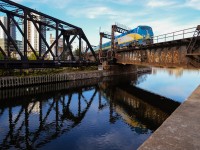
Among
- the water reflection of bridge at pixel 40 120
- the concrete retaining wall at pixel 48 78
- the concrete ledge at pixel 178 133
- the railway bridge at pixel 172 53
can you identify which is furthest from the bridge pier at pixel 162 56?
the concrete ledge at pixel 178 133

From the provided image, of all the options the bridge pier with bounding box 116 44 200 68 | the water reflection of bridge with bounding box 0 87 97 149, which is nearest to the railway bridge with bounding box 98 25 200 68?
the bridge pier with bounding box 116 44 200 68

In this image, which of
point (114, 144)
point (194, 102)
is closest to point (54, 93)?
point (114, 144)

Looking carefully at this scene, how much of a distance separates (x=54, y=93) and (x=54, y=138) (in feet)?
68.3

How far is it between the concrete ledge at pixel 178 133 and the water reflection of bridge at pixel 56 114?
8030 mm

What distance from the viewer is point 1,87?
132ft

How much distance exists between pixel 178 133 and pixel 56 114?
18517 millimetres

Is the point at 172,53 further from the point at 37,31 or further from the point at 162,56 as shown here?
the point at 37,31

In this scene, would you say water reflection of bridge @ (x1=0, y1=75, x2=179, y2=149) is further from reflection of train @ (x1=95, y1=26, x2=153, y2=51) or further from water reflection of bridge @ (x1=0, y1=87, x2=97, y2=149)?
reflection of train @ (x1=95, y1=26, x2=153, y2=51)

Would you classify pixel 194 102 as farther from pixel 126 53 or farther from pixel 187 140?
pixel 126 53

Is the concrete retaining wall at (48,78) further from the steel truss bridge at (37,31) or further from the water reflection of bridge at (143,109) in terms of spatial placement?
the water reflection of bridge at (143,109)

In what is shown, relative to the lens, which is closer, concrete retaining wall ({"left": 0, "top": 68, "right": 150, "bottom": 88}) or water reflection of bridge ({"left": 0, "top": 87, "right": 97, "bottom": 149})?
water reflection of bridge ({"left": 0, "top": 87, "right": 97, "bottom": 149})

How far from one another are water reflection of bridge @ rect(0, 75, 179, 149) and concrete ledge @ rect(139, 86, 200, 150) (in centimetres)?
803

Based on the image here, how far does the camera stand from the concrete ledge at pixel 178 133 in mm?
8320

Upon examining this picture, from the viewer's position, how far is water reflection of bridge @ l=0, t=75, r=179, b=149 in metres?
18.2
